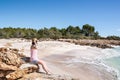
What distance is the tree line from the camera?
9094 centimetres

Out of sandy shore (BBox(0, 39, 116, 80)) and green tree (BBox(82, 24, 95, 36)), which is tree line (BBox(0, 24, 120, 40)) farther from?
sandy shore (BBox(0, 39, 116, 80))

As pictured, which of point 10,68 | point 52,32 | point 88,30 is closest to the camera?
point 10,68

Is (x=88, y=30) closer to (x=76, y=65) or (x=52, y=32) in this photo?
(x=52, y=32)

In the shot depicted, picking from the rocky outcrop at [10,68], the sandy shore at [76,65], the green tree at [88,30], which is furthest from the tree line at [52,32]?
the rocky outcrop at [10,68]

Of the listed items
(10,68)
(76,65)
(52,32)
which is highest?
(52,32)

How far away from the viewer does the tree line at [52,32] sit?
90938mm

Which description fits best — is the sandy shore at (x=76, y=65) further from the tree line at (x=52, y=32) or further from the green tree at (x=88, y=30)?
the green tree at (x=88, y=30)

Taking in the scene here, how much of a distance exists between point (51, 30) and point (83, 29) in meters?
20.4

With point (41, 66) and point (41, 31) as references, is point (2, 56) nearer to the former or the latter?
point (41, 66)

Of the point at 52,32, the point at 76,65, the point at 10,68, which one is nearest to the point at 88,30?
the point at 52,32

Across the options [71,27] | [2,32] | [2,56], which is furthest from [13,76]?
[71,27]

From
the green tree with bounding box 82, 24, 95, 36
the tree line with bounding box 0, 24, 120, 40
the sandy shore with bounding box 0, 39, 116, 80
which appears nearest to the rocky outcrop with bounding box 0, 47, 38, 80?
the sandy shore with bounding box 0, 39, 116, 80

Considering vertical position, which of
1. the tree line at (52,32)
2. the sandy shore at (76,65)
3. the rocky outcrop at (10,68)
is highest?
the tree line at (52,32)

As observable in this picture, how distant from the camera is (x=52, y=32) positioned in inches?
3706
